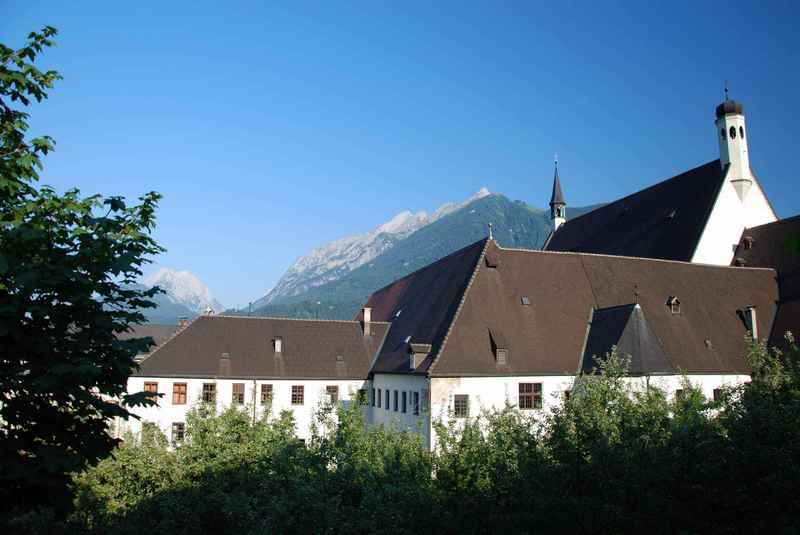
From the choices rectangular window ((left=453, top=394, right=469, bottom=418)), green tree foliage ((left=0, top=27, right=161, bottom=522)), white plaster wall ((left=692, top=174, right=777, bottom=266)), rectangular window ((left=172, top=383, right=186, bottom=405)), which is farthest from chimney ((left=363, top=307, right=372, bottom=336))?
green tree foliage ((left=0, top=27, right=161, bottom=522))

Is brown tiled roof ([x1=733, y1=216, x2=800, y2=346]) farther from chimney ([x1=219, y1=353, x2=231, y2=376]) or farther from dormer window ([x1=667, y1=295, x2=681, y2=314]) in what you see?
chimney ([x1=219, y1=353, x2=231, y2=376])

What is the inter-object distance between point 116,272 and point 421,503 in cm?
709

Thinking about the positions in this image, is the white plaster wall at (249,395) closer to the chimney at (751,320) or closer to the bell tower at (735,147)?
the chimney at (751,320)

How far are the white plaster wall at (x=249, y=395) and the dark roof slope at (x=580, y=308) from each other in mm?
10173

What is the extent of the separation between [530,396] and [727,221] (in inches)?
781

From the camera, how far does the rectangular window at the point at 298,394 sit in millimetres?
43256

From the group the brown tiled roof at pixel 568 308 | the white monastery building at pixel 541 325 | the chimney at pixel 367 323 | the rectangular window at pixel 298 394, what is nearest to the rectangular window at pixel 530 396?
the white monastery building at pixel 541 325

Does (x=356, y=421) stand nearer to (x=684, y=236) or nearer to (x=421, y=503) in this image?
(x=421, y=503)

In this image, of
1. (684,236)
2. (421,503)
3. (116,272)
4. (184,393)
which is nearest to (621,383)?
(421,503)

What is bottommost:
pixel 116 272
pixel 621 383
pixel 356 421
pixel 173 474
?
pixel 173 474

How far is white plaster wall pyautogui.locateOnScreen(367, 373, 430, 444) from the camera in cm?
3097

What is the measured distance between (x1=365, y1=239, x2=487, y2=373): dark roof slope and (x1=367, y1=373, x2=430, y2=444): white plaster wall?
2.08 feet

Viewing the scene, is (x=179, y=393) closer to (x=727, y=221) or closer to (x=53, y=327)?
(x=53, y=327)

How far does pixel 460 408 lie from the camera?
31109 mm
